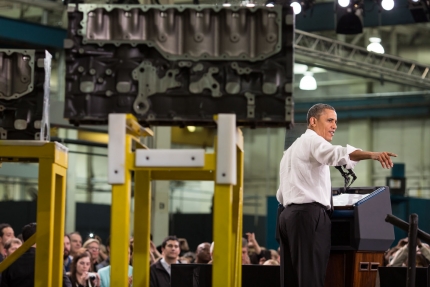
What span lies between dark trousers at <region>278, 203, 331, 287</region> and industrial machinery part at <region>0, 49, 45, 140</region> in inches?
59.9

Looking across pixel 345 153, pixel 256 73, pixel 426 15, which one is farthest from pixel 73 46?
pixel 426 15

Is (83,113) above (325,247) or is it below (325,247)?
above

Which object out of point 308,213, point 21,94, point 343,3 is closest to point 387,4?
point 343,3

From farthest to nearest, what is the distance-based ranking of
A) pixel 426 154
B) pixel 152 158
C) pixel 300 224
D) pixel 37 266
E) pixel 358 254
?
1. pixel 426 154
2. pixel 358 254
3. pixel 300 224
4. pixel 37 266
5. pixel 152 158

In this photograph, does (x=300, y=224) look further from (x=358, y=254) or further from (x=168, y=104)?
(x=168, y=104)

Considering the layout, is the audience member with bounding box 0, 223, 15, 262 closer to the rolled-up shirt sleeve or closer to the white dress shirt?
the white dress shirt

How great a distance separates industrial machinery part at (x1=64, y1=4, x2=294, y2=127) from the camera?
375cm

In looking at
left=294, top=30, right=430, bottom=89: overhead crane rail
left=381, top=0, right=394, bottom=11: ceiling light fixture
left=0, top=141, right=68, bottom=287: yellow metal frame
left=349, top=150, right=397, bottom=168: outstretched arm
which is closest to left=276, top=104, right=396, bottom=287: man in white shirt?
left=349, top=150, right=397, bottom=168: outstretched arm

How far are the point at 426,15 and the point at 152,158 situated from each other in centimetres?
910

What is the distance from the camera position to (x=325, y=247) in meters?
4.80

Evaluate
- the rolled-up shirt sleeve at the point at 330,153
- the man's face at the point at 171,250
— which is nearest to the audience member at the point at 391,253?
the man's face at the point at 171,250

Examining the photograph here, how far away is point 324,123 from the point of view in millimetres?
4898

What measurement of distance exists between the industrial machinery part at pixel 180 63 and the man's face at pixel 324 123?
1.18 metres

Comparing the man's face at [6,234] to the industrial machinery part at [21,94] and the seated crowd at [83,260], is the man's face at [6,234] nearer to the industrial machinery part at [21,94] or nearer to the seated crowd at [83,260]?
the seated crowd at [83,260]
